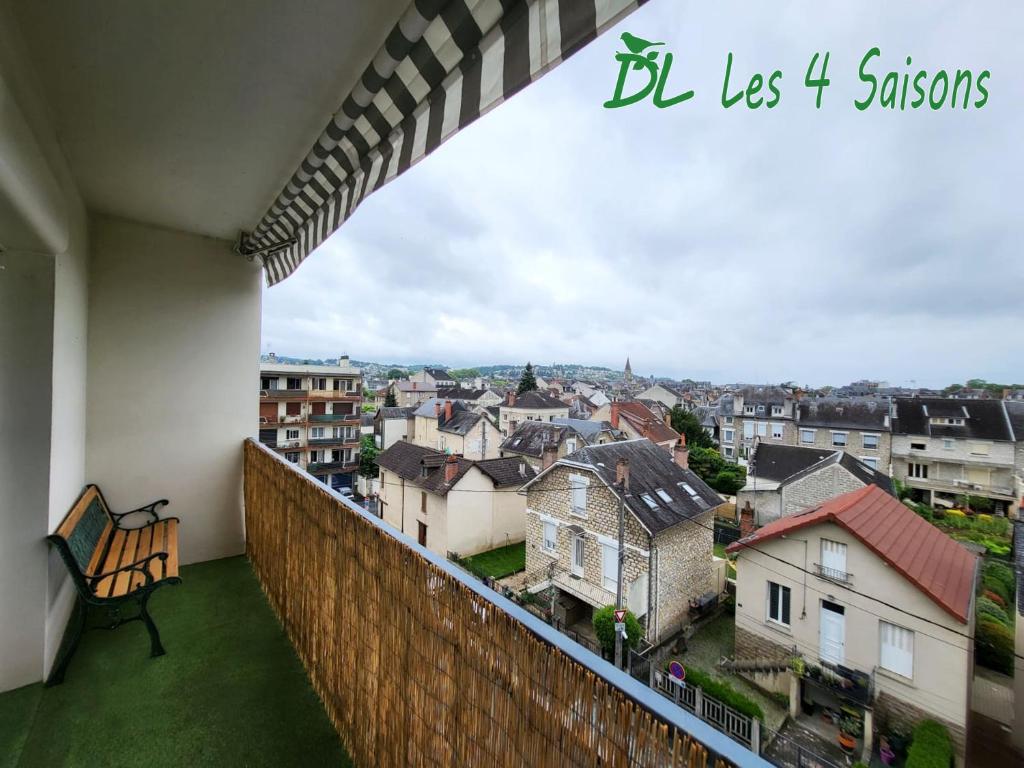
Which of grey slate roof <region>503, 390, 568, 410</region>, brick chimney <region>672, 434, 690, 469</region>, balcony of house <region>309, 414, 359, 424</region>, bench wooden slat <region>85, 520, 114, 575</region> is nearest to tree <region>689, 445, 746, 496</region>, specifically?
brick chimney <region>672, 434, 690, 469</region>

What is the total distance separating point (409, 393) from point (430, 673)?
31.8 meters

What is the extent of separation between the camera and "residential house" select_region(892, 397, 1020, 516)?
514cm

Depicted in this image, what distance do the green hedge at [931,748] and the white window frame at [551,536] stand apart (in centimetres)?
466

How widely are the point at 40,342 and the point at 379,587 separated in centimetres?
177

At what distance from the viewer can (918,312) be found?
4.47 meters

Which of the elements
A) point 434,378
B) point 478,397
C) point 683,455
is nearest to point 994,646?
point 683,455

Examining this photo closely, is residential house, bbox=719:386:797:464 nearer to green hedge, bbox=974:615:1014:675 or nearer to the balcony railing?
the balcony railing

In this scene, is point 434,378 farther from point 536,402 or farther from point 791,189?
point 791,189

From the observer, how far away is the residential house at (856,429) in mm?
6012

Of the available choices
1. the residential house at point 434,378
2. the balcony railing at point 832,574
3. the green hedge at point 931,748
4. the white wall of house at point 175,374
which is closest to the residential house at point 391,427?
the white wall of house at point 175,374

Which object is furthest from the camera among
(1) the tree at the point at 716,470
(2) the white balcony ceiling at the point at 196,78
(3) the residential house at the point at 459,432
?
(3) the residential house at the point at 459,432

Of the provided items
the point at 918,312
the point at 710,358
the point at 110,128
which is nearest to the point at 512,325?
the point at 710,358

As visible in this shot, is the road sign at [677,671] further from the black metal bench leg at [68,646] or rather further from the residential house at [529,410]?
the residential house at [529,410]

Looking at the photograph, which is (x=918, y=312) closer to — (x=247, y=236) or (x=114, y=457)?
(x=247, y=236)
